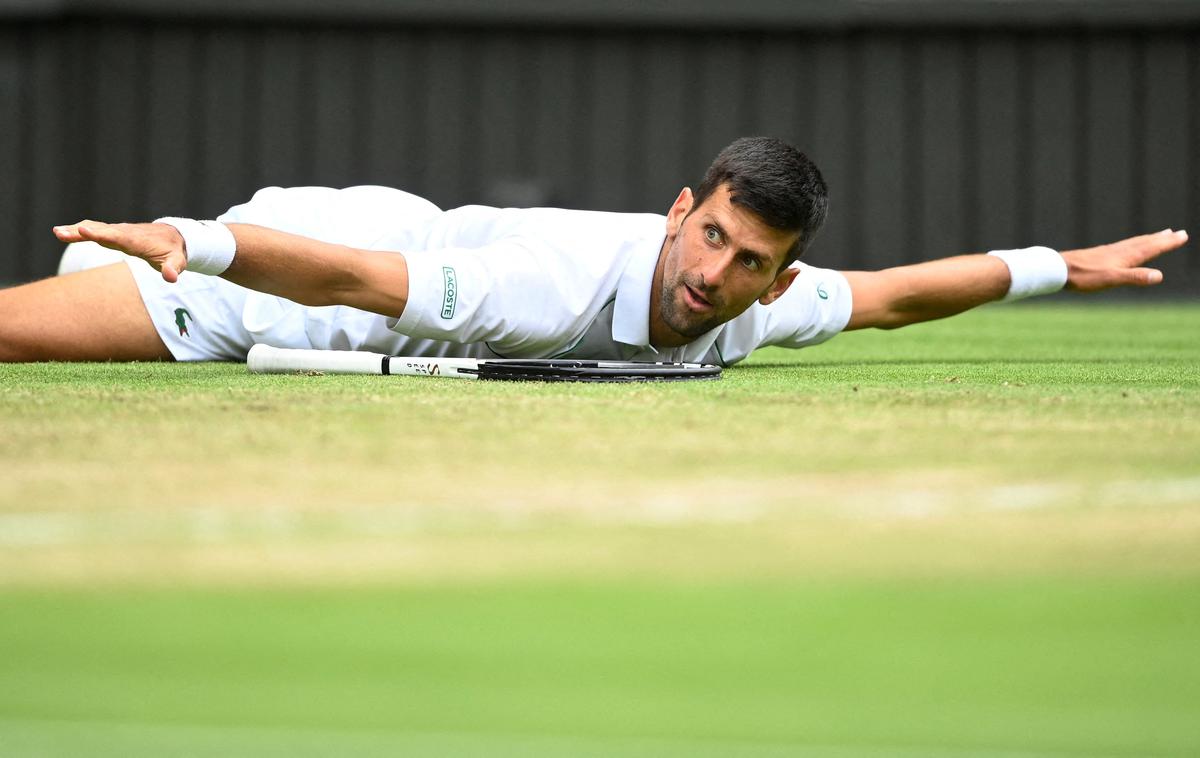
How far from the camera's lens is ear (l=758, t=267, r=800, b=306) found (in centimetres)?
298

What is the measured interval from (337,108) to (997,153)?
10.8 ft

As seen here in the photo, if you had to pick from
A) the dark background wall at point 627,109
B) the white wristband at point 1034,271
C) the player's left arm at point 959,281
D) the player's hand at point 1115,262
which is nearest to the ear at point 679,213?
the player's left arm at point 959,281

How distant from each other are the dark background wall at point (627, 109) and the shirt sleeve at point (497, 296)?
15.6 ft

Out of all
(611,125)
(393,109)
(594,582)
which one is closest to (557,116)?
(611,125)

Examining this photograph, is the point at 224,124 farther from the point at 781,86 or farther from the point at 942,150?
the point at 942,150

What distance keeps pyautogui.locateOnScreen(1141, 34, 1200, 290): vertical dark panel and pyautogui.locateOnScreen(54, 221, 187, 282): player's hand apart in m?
6.24

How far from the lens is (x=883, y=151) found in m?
7.66

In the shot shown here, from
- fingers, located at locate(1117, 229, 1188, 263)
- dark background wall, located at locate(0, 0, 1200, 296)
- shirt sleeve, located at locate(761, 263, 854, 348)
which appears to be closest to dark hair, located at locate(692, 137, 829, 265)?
shirt sleeve, located at locate(761, 263, 854, 348)

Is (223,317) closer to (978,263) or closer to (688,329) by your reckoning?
(688,329)

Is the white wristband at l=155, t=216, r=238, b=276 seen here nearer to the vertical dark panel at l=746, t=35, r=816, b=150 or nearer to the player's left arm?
the player's left arm

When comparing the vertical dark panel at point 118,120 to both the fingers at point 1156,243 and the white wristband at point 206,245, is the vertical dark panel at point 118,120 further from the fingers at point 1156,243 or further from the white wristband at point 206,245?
the white wristband at point 206,245

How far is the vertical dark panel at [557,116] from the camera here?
7527 millimetres

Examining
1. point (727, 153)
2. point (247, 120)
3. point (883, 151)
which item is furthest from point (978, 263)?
point (247, 120)

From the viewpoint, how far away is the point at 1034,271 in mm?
3686
